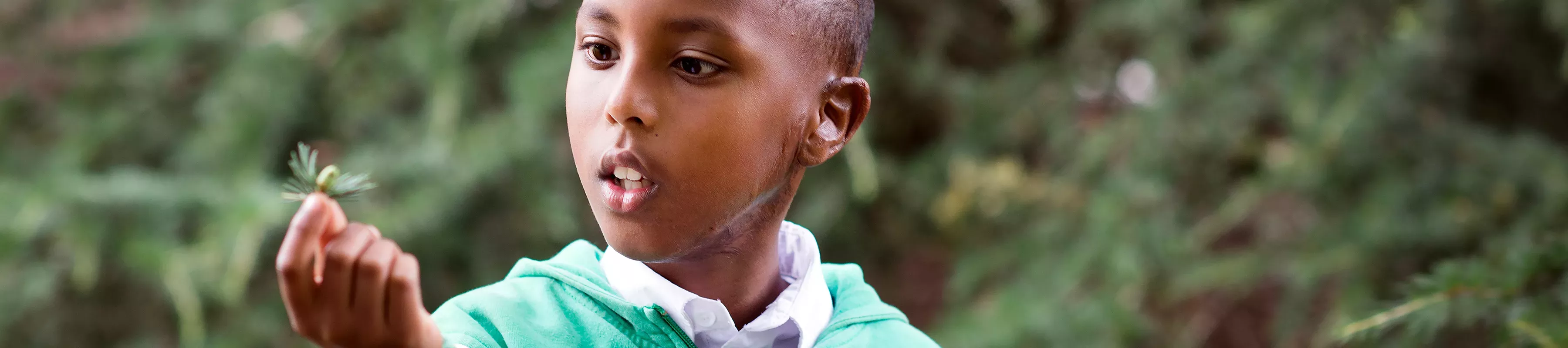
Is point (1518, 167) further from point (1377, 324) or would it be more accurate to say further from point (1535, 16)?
point (1377, 324)

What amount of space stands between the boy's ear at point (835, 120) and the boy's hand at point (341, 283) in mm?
228

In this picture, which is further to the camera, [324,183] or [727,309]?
[727,309]

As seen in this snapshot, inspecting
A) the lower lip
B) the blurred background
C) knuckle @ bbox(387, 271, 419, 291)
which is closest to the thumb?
knuckle @ bbox(387, 271, 419, 291)

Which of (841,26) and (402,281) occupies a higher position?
(841,26)

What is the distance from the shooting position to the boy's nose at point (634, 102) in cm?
51

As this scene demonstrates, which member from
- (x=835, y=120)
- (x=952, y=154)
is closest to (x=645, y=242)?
(x=835, y=120)

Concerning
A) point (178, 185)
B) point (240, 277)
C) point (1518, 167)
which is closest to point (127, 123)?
point (178, 185)

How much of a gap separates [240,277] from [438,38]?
308 mm

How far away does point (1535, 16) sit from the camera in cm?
121

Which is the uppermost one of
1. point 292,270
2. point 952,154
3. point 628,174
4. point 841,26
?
point 952,154

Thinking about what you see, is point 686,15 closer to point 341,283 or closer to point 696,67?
point 696,67

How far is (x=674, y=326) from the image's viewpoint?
567mm

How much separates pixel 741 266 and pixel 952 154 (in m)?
0.76

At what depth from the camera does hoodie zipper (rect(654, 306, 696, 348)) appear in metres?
0.57
